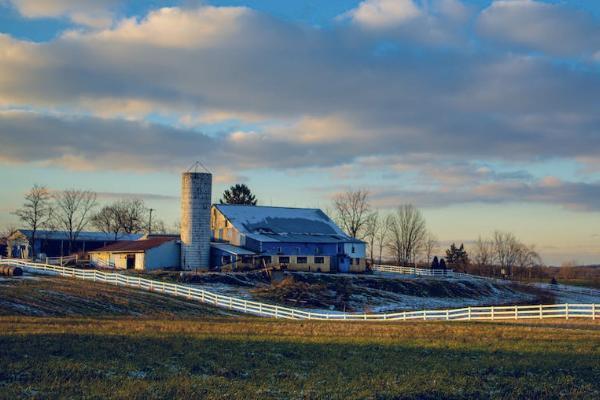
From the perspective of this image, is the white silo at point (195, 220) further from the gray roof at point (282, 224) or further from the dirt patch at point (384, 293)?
the dirt patch at point (384, 293)

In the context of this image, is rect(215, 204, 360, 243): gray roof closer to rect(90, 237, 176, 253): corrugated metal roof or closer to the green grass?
rect(90, 237, 176, 253): corrugated metal roof

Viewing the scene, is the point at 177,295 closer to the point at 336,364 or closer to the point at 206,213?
the point at 206,213

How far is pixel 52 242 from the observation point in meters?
101

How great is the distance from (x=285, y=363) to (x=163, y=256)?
5318cm

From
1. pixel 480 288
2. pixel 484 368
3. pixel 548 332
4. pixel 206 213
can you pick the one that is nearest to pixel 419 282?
pixel 480 288

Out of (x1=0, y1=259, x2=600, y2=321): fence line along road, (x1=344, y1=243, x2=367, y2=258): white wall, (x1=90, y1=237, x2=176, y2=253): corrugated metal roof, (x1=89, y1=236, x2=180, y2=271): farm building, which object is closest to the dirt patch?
(x1=344, y1=243, x2=367, y2=258): white wall

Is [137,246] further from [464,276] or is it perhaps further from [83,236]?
[464,276]

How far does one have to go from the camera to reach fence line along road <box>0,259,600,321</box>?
1597 inches

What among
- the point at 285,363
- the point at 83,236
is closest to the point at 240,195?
the point at 83,236

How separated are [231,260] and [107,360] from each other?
5282 centimetres

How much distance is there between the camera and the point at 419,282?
238 feet

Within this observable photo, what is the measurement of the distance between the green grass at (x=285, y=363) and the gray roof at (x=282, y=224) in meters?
48.7

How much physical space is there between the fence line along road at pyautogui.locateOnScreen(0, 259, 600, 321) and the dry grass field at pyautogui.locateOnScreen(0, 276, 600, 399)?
438 inches

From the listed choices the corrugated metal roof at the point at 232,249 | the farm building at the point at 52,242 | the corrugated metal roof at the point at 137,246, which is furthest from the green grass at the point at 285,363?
the farm building at the point at 52,242
